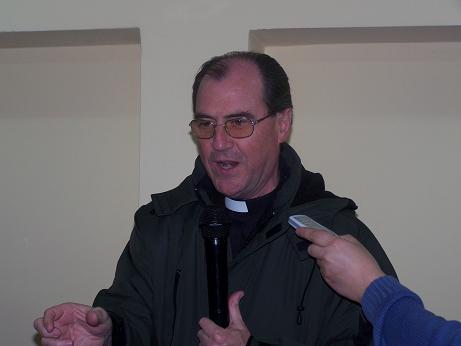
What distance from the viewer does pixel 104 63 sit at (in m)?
3.36

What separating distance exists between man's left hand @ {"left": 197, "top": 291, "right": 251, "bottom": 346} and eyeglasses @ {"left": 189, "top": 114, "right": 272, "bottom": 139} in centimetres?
63

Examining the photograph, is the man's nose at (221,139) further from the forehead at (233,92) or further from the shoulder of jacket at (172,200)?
the shoulder of jacket at (172,200)

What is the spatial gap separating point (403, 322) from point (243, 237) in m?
0.95

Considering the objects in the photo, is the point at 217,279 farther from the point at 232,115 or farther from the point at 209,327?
the point at 232,115

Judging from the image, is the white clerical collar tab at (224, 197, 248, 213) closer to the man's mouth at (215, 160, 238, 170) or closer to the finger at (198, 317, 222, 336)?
the man's mouth at (215, 160, 238, 170)

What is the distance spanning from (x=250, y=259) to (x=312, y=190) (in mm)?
348

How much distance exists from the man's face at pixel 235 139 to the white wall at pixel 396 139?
983mm

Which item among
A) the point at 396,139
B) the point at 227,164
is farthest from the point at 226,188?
the point at 396,139

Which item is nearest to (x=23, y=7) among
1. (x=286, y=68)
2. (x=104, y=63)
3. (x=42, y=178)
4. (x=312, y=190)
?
(x=104, y=63)

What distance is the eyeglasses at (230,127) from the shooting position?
2184mm

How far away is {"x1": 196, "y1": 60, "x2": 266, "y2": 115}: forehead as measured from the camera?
2186 mm

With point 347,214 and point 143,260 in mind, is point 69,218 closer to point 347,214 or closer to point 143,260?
point 143,260

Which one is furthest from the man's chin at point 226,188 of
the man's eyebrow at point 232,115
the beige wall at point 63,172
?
the beige wall at point 63,172

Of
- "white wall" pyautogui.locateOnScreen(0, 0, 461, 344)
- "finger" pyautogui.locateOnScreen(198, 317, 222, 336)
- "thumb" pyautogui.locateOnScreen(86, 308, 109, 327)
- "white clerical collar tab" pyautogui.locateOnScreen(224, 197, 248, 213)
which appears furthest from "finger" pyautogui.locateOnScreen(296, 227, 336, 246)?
"white wall" pyautogui.locateOnScreen(0, 0, 461, 344)
